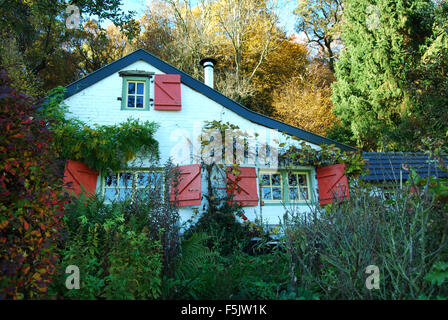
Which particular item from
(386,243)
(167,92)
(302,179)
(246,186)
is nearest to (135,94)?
(167,92)

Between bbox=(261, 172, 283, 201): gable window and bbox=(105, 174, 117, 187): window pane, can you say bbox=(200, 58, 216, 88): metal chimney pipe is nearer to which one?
bbox=(261, 172, 283, 201): gable window

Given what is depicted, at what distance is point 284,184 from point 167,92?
3.52 m

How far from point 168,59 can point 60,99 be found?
466 inches

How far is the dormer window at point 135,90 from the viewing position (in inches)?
312

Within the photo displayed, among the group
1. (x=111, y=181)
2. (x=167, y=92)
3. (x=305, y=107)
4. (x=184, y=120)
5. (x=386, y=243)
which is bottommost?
(x=386, y=243)

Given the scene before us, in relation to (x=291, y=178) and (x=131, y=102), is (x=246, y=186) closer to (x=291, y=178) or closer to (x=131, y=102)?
(x=291, y=178)

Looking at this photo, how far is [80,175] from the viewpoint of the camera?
6898mm

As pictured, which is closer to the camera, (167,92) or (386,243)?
(386,243)

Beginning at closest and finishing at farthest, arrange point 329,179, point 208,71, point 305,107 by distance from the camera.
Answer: point 329,179 < point 208,71 < point 305,107

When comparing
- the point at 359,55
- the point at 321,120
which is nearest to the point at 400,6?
the point at 359,55

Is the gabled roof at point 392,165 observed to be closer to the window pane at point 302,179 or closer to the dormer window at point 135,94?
the window pane at point 302,179

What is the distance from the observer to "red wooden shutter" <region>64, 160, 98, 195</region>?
6.69m

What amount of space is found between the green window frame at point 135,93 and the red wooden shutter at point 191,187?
6.37 ft

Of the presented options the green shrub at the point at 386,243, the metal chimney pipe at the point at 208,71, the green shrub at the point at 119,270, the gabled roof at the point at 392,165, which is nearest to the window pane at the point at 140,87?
the metal chimney pipe at the point at 208,71
